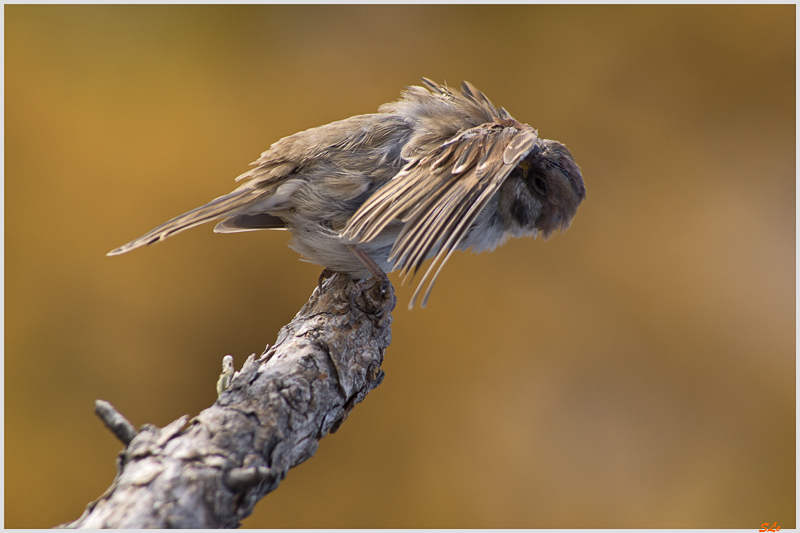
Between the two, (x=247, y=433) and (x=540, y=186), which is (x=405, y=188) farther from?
(x=247, y=433)

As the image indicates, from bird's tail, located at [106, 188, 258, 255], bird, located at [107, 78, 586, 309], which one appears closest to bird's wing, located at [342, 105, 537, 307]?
bird, located at [107, 78, 586, 309]

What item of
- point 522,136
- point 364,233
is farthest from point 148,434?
point 522,136

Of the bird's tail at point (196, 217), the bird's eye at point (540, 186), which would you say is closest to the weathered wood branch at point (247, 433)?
the bird's tail at point (196, 217)

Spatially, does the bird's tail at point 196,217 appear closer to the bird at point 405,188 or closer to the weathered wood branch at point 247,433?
the bird at point 405,188

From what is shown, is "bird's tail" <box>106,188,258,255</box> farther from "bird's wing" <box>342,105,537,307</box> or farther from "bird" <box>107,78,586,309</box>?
"bird's wing" <box>342,105,537,307</box>

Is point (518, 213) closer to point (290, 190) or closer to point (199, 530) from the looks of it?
point (290, 190)

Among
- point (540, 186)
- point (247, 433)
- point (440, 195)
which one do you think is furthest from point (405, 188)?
point (247, 433)

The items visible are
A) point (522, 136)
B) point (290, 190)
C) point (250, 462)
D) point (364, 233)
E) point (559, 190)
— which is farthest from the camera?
point (559, 190)
